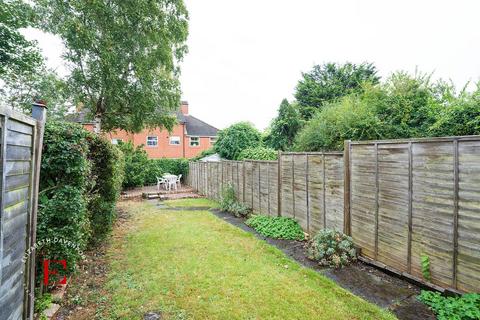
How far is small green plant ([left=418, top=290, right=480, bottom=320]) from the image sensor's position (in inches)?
104

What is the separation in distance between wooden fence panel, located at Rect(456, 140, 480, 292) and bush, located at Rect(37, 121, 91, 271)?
512 centimetres

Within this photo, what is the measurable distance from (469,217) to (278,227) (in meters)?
4.04

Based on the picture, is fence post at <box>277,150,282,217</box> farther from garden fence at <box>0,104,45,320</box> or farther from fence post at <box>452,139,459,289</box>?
garden fence at <box>0,104,45,320</box>

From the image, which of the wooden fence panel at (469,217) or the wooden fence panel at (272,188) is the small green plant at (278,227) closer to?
the wooden fence panel at (272,188)

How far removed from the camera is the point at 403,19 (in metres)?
8.68

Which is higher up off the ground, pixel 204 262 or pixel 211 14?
pixel 211 14

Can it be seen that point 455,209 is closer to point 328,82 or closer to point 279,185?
point 279,185

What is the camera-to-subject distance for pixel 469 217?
2900 mm

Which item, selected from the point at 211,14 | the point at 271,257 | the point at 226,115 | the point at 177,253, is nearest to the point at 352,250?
the point at 271,257

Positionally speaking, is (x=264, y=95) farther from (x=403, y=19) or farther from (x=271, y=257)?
(x=271, y=257)

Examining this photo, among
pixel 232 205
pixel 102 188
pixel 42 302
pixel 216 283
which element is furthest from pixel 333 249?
pixel 102 188

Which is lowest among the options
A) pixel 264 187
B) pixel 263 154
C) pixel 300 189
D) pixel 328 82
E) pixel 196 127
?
pixel 264 187

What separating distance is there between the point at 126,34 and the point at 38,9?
3.42 m

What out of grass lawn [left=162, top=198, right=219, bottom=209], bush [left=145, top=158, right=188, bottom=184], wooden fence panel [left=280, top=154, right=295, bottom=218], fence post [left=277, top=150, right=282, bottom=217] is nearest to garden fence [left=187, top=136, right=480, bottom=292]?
wooden fence panel [left=280, top=154, right=295, bottom=218]
